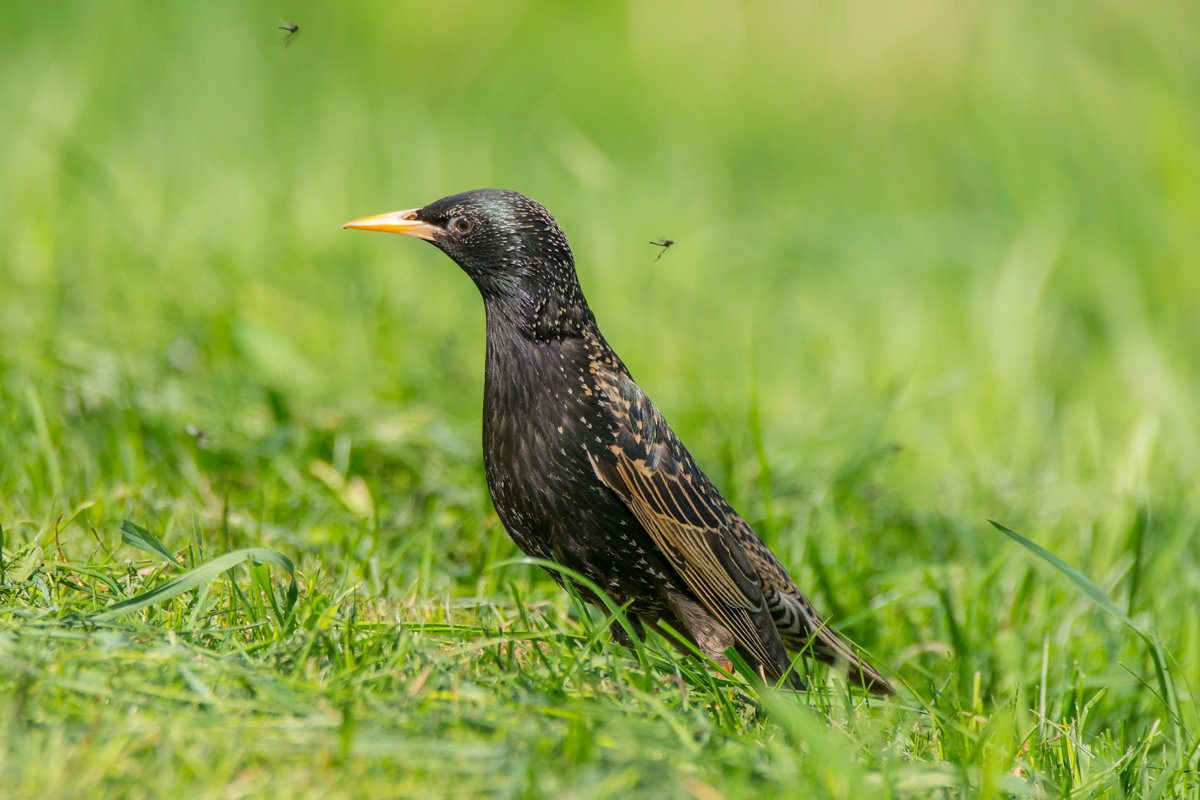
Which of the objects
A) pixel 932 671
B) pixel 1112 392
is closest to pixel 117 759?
pixel 932 671

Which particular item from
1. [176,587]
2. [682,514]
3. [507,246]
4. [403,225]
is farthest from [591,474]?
[176,587]

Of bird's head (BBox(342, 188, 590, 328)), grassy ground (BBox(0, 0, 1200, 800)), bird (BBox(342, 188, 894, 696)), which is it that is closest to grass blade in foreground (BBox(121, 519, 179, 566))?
grassy ground (BBox(0, 0, 1200, 800))

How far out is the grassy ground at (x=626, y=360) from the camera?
2.42 metres

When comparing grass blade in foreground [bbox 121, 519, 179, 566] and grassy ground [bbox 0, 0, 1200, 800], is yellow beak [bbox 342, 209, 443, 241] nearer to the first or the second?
grassy ground [bbox 0, 0, 1200, 800]

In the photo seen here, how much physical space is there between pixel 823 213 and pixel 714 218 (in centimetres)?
120

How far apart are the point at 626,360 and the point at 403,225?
2.66 m

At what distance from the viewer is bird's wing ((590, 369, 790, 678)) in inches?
Result: 129

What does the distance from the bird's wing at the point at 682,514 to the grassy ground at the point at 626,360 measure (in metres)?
0.30

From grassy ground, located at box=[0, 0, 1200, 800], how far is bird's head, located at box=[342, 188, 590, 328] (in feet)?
2.65

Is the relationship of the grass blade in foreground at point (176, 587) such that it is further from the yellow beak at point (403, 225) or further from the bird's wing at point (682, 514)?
the yellow beak at point (403, 225)

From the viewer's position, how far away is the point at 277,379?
487 cm

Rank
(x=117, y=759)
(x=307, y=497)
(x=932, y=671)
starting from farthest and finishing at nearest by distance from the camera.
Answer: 1. (x=307, y=497)
2. (x=932, y=671)
3. (x=117, y=759)

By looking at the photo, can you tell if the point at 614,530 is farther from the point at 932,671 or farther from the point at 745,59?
the point at 745,59

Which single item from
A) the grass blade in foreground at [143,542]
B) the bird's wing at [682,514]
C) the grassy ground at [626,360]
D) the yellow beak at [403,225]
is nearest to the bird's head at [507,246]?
the yellow beak at [403,225]
